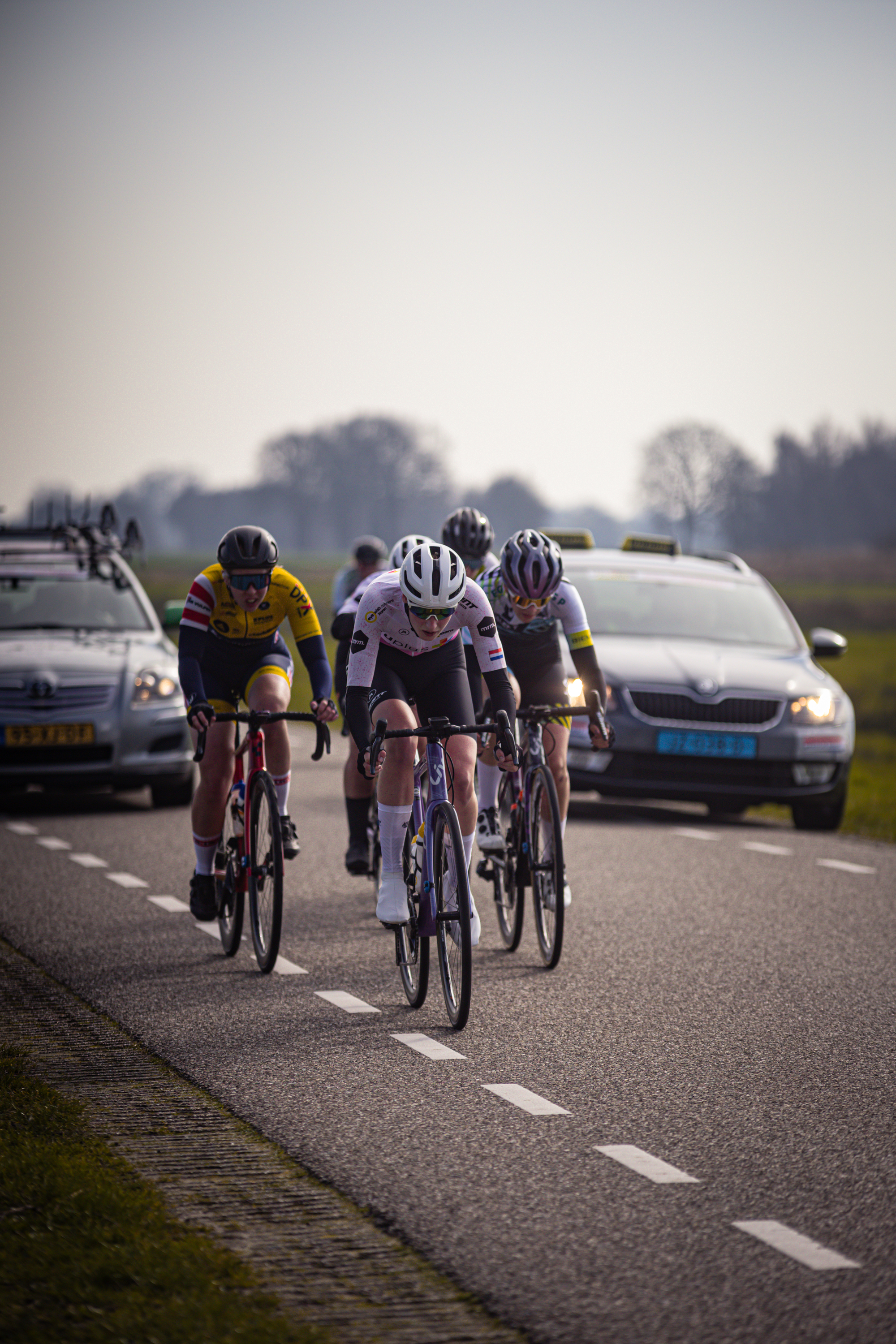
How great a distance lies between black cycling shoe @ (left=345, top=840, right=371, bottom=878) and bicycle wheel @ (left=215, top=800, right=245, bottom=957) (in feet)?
4.27

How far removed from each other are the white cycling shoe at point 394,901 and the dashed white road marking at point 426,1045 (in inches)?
18.9

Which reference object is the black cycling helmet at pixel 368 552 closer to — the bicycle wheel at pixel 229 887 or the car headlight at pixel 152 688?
the car headlight at pixel 152 688

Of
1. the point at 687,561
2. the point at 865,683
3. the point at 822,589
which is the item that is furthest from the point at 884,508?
the point at 687,561

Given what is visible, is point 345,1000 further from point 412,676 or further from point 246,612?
point 246,612

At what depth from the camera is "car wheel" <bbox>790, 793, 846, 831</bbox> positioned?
1266cm

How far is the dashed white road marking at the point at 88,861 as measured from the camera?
10.4m

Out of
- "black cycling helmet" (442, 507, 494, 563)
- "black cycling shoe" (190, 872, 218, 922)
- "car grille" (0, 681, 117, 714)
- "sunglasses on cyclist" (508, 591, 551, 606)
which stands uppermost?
"black cycling helmet" (442, 507, 494, 563)

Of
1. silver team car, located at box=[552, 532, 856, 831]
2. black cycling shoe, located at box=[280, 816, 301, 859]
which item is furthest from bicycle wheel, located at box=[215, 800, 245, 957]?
silver team car, located at box=[552, 532, 856, 831]

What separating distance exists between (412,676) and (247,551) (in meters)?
0.99

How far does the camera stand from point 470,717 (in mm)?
7141

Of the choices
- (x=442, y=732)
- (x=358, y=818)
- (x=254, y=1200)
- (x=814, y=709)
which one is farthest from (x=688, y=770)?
(x=254, y=1200)

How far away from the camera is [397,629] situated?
701 centimetres

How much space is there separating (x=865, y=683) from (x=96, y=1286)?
31868mm

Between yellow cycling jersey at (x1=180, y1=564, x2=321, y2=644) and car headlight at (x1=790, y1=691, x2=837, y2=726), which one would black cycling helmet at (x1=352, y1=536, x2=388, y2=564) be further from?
yellow cycling jersey at (x1=180, y1=564, x2=321, y2=644)
